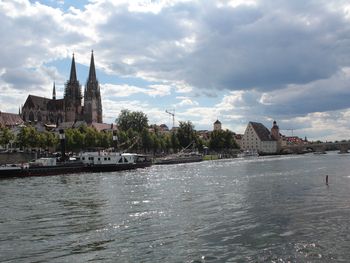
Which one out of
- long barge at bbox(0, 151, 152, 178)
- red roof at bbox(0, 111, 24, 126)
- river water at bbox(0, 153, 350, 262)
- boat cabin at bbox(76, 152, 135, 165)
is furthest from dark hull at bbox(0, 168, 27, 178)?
red roof at bbox(0, 111, 24, 126)

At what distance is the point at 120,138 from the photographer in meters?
152

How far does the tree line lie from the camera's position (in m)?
119

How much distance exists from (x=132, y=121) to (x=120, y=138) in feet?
119

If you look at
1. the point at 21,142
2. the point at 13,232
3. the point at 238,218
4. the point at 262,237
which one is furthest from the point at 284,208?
the point at 21,142

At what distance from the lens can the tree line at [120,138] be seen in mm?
119000

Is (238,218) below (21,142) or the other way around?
below

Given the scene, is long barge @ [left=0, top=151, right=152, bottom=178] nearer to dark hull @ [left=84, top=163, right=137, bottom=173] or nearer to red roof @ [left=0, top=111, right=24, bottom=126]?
dark hull @ [left=84, top=163, right=137, bottom=173]

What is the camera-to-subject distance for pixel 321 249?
20.8 m

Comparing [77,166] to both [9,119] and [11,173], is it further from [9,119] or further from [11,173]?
[9,119]

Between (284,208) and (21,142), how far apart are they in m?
97.5

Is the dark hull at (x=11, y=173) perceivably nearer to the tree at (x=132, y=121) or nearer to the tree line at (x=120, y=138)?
the tree line at (x=120, y=138)

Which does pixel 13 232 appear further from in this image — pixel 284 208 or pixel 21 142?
pixel 21 142

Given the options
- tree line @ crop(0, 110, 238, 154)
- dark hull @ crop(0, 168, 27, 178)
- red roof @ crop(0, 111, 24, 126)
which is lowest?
dark hull @ crop(0, 168, 27, 178)

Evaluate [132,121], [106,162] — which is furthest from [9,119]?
[106,162]
